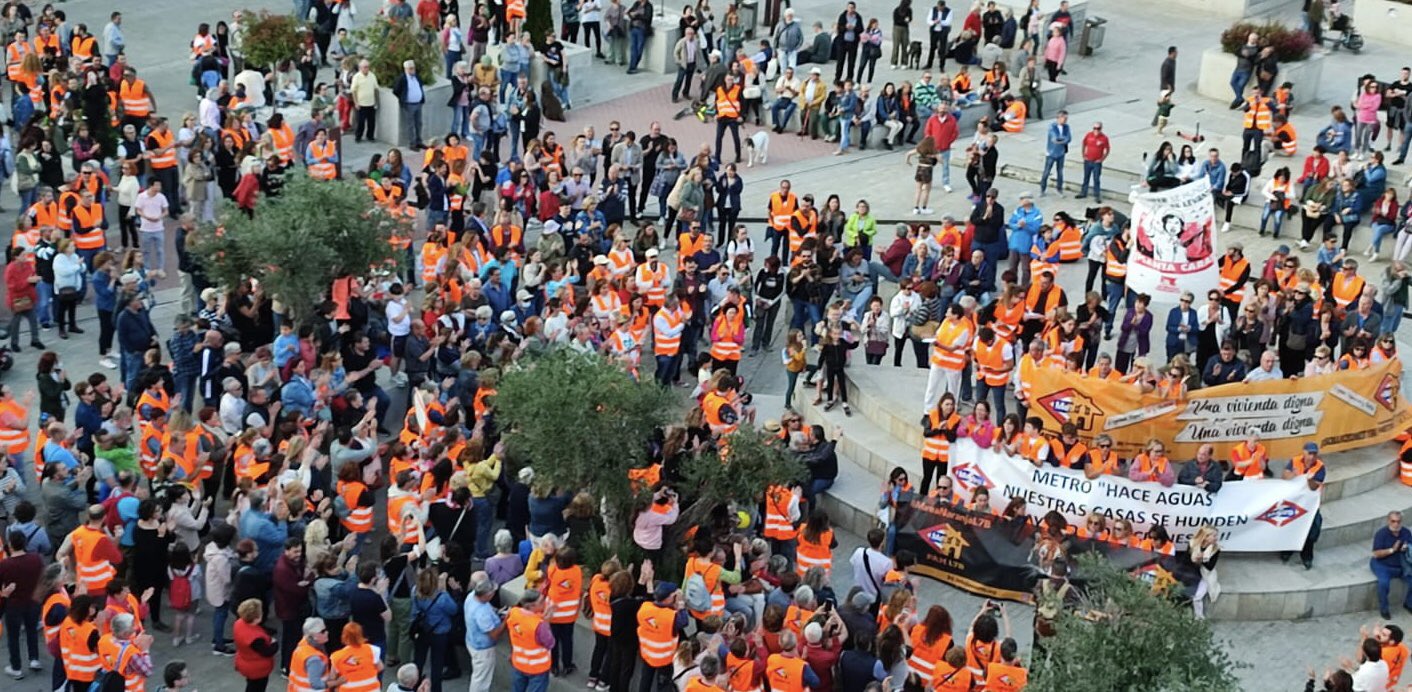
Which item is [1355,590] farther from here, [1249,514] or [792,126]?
[792,126]

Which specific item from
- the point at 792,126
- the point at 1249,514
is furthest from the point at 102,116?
the point at 1249,514

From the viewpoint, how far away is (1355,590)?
787 inches

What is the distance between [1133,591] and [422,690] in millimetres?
5268

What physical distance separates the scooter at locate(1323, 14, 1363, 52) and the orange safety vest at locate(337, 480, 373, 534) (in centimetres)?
2516

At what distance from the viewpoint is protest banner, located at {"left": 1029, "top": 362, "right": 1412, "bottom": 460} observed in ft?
68.6

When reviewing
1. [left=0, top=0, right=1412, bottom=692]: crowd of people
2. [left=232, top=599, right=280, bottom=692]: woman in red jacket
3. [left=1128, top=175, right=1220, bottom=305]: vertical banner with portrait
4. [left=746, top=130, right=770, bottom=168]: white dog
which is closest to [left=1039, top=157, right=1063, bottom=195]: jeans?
[left=0, top=0, right=1412, bottom=692]: crowd of people

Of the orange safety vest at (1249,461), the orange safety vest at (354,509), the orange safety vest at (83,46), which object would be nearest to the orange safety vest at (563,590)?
the orange safety vest at (354,509)

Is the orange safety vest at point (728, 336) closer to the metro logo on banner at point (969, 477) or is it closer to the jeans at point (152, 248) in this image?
the metro logo on banner at point (969, 477)

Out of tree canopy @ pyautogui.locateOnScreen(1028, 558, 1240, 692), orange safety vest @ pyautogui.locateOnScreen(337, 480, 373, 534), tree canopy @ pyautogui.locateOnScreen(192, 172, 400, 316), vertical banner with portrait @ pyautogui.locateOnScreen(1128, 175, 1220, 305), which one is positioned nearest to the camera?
tree canopy @ pyautogui.locateOnScreen(1028, 558, 1240, 692)

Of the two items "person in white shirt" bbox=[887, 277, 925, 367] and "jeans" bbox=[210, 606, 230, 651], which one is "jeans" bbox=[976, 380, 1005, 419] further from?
"jeans" bbox=[210, 606, 230, 651]

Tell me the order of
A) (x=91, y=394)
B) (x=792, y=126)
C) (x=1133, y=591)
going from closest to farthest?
(x=1133, y=591) < (x=91, y=394) < (x=792, y=126)

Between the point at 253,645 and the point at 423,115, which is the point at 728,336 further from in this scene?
the point at 423,115

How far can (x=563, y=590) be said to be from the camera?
56.4 ft

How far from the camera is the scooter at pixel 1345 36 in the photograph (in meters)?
37.8
